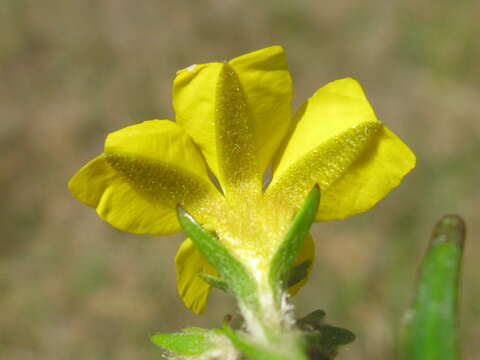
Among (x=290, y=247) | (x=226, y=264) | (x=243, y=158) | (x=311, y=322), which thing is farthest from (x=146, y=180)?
(x=311, y=322)

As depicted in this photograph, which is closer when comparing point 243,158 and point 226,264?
point 226,264

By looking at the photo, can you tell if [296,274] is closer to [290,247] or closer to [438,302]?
[290,247]

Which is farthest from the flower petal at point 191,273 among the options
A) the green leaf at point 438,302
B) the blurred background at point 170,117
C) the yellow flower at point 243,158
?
the blurred background at point 170,117

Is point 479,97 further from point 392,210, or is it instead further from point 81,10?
point 81,10

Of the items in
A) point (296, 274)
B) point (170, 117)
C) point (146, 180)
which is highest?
point (146, 180)

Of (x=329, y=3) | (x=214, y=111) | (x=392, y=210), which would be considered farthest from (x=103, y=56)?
(x=214, y=111)

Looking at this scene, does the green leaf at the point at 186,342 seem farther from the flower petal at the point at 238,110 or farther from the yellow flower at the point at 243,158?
the flower petal at the point at 238,110
